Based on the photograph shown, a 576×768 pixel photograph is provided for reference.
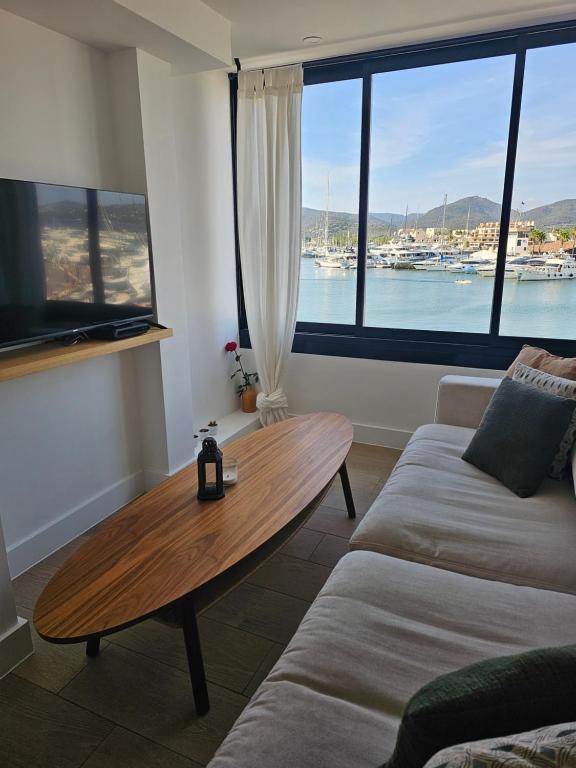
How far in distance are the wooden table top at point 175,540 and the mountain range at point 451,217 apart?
5.55ft

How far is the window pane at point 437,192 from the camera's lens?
296 cm

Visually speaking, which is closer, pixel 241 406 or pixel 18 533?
pixel 18 533

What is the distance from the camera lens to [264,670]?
65.8 inches

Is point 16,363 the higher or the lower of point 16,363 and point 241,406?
the higher

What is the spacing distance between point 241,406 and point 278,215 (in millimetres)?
1411

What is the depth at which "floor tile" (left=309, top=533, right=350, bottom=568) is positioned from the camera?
88.4 inches

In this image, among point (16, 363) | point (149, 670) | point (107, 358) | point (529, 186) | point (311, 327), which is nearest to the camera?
point (149, 670)

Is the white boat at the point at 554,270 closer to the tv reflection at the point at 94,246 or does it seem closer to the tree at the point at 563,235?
the tree at the point at 563,235

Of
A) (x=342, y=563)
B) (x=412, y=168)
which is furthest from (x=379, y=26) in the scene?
(x=342, y=563)

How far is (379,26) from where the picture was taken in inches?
105

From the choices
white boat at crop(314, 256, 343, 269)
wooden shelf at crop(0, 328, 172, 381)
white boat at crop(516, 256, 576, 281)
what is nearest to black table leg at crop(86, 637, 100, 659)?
wooden shelf at crop(0, 328, 172, 381)

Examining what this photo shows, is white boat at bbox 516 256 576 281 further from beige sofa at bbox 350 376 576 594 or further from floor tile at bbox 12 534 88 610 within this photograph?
floor tile at bbox 12 534 88 610

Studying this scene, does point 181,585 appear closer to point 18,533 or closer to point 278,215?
point 18,533

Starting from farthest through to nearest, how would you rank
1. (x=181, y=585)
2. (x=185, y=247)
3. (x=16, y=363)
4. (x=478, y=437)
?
1. (x=185, y=247)
2. (x=478, y=437)
3. (x=16, y=363)
4. (x=181, y=585)
